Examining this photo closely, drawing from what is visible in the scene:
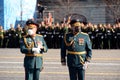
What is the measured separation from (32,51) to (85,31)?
17.4 m

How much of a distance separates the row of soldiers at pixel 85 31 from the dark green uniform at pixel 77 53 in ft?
55.5

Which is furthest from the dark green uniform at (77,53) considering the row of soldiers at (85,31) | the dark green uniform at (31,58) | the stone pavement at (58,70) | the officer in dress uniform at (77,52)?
the row of soldiers at (85,31)

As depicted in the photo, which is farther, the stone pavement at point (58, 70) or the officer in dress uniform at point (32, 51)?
the stone pavement at point (58, 70)

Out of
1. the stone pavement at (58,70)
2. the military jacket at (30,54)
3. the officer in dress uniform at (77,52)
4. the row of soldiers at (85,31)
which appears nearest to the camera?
the officer in dress uniform at (77,52)

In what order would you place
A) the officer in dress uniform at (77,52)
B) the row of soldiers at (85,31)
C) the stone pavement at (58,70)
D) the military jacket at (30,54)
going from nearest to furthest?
the officer in dress uniform at (77,52) → the military jacket at (30,54) → the stone pavement at (58,70) → the row of soldiers at (85,31)

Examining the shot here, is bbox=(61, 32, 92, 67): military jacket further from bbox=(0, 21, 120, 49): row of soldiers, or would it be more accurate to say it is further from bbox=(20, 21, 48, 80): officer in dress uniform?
bbox=(0, 21, 120, 49): row of soldiers

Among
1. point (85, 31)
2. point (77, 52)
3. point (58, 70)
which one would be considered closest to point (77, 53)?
point (77, 52)

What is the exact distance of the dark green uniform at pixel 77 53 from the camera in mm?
10125

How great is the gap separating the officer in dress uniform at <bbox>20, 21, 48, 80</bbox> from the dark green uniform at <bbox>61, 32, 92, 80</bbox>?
550 millimetres

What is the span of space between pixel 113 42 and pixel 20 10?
611 inches

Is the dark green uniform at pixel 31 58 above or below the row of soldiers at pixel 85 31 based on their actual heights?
above

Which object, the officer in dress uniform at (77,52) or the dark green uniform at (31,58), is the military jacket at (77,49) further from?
the dark green uniform at (31,58)

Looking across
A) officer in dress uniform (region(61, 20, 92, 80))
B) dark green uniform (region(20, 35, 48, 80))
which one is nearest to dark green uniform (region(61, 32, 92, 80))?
officer in dress uniform (region(61, 20, 92, 80))

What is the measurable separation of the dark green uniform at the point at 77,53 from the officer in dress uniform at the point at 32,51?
55cm
